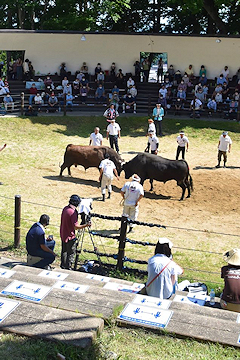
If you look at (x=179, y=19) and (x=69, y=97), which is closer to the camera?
(x=69, y=97)

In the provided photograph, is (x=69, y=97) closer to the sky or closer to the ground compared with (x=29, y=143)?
closer to the sky

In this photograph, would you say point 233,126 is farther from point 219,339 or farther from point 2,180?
point 219,339

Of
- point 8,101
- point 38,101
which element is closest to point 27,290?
point 8,101

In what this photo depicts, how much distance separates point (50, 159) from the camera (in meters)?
21.2

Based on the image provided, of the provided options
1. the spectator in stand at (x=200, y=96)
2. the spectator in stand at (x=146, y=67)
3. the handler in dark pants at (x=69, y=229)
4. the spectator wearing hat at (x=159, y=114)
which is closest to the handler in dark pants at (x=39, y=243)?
the handler in dark pants at (x=69, y=229)

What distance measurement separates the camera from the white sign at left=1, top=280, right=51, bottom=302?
654 centimetres

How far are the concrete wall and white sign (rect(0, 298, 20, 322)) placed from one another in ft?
83.7

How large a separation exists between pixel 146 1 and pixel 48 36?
875cm

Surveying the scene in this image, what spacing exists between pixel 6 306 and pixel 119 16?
2931cm

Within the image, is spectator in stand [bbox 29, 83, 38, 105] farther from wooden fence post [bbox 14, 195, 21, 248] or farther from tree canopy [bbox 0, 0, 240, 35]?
wooden fence post [bbox 14, 195, 21, 248]

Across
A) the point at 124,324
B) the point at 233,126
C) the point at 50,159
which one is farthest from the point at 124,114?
the point at 124,324

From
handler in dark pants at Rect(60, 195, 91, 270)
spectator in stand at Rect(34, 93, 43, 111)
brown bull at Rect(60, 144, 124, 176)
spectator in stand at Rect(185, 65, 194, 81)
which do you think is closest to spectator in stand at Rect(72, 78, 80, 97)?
spectator in stand at Rect(34, 93, 43, 111)

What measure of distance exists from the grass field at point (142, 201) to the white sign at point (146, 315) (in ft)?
0.50

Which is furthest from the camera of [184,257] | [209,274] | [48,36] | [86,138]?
[48,36]
